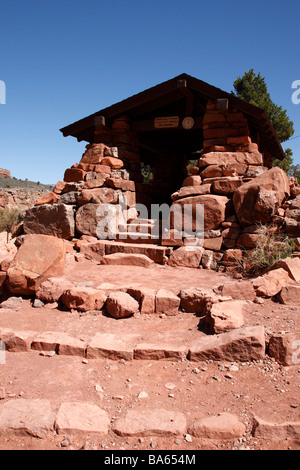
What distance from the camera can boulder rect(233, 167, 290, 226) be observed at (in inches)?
224

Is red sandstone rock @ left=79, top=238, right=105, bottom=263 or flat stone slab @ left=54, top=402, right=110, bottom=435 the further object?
red sandstone rock @ left=79, top=238, right=105, bottom=263

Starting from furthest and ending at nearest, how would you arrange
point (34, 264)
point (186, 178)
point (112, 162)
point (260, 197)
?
point (112, 162)
point (186, 178)
point (260, 197)
point (34, 264)

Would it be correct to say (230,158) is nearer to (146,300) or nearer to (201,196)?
(201,196)

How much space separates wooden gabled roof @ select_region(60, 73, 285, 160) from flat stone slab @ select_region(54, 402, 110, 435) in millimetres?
6445

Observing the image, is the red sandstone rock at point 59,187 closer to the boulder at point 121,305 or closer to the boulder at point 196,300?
the boulder at point 121,305

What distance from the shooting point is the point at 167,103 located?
27.5 ft

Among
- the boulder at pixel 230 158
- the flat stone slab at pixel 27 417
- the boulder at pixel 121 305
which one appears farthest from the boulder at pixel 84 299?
the boulder at pixel 230 158

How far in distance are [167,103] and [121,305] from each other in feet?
19.9

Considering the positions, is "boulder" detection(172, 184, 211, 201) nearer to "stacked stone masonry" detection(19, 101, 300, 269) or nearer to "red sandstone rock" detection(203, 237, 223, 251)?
"stacked stone masonry" detection(19, 101, 300, 269)

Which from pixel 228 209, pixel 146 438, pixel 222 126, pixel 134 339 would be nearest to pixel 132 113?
pixel 222 126

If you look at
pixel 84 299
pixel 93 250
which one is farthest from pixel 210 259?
pixel 84 299

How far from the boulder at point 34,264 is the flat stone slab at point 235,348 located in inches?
95.7

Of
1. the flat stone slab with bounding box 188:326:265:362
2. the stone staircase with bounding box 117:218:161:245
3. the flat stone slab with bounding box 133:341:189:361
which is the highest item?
the stone staircase with bounding box 117:218:161:245

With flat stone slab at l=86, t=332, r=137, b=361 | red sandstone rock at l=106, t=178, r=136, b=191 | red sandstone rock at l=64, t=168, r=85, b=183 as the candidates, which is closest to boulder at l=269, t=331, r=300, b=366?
flat stone slab at l=86, t=332, r=137, b=361
